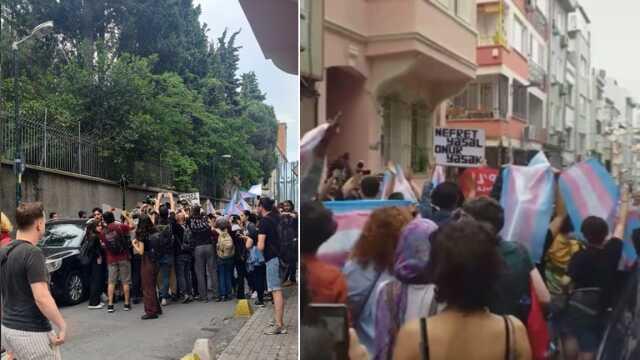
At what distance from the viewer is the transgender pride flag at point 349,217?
1553mm

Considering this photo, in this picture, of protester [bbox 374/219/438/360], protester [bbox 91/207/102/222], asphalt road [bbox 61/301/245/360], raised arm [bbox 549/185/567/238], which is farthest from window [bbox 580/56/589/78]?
protester [bbox 91/207/102/222]

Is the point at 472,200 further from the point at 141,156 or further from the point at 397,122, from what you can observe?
the point at 141,156

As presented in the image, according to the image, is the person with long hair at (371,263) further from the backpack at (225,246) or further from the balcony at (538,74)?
the backpack at (225,246)

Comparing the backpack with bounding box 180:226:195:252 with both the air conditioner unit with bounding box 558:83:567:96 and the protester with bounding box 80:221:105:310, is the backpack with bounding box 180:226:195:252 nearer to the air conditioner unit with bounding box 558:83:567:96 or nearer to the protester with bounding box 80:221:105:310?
the protester with bounding box 80:221:105:310

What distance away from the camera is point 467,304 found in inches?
59.9

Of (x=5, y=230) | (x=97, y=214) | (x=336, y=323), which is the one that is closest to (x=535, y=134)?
(x=336, y=323)

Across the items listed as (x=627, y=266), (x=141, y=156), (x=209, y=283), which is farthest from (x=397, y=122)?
(x=209, y=283)

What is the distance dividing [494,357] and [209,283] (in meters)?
1.65

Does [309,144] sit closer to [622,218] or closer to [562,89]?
[562,89]

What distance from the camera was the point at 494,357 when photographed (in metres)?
1.53

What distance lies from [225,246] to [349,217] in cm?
212

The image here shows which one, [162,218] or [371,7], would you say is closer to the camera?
[371,7]

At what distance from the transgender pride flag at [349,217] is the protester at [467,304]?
0.17 meters

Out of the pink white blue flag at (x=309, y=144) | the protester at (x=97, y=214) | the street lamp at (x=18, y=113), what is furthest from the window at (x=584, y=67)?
the street lamp at (x=18, y=113)
